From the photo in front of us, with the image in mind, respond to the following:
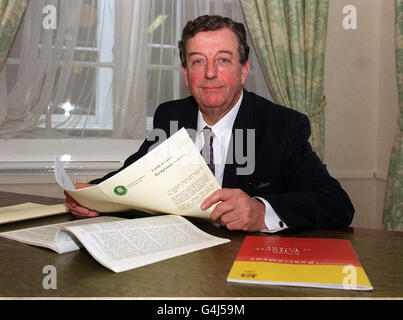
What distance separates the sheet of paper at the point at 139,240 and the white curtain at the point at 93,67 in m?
2.25

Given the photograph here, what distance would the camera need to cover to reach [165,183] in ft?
4.44

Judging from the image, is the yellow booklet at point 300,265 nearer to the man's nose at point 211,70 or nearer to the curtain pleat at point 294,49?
the man's nose at point 211,70

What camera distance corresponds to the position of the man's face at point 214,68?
7.00 ft

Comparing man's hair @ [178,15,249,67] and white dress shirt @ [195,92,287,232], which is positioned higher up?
man's hair @ [178,15,249,67]

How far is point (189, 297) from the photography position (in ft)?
2.76

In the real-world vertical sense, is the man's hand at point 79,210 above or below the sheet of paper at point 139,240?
below

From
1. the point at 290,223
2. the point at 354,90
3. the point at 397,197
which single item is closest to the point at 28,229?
the point at 290,223

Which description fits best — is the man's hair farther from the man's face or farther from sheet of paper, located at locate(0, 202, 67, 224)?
sheet of paper, located at locate(0, 202, 67, 224)

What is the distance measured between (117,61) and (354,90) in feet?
6.52

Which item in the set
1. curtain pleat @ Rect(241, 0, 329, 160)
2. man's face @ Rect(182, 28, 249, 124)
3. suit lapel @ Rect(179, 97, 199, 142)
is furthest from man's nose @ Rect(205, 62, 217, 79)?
curtain pleat @ Rect(241, 0, 329, 160)

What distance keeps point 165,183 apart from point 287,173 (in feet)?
2.43

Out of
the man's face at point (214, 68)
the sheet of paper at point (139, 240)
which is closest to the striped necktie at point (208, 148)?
the man's face at point (214, 68)

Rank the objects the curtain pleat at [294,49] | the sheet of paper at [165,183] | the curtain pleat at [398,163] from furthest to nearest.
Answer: the curtain pleat at [294,49] → the curtain pleat at [398,163] → the sheet of paper at [165,183]

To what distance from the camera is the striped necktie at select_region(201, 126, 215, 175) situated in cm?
209
